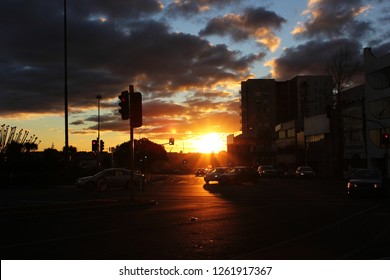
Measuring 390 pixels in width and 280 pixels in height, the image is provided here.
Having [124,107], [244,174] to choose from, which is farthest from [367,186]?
[244,174]

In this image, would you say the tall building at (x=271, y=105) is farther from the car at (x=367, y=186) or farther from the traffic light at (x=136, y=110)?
the traffic light at (x=136, y=110)

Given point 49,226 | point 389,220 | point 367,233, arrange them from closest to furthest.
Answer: point 367,233
point 49,226
point 389,220

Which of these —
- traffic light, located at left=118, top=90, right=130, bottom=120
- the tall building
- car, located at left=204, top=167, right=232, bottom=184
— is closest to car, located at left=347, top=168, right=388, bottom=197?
traffic light, located at left=118, top=90, right=130, bottom=120

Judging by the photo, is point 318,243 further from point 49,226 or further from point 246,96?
point 246,96

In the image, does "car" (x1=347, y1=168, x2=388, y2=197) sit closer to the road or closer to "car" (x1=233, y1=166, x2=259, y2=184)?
the road

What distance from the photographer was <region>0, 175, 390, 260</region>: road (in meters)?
9.37

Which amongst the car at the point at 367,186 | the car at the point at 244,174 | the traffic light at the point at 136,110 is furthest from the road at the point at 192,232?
the car at the point at 244,174

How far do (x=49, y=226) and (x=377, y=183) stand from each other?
687 inches

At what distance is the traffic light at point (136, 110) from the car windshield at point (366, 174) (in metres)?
12.5

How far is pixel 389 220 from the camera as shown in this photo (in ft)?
49.3

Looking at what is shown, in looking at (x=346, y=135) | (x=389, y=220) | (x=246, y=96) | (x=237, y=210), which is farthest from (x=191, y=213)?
(x=246, y=96)

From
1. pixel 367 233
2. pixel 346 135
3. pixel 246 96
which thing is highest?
pixel 246 96

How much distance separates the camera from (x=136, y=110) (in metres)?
20.6

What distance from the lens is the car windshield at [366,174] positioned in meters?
26.3
